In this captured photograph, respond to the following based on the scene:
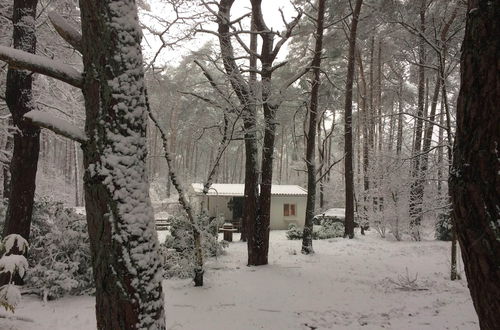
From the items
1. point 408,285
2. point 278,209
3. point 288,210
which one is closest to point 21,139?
point 408,285

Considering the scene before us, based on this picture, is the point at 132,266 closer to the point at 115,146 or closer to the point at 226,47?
the point at 115,146

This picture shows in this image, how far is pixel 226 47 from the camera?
1067cm

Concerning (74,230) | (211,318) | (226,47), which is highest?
(226,47)

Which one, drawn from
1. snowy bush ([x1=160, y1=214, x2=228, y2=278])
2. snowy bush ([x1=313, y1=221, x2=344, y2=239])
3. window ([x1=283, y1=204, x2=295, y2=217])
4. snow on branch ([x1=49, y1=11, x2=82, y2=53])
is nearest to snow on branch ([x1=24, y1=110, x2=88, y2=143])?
snow on branch ([x1=49, y1=11, x2=82, y2=53])

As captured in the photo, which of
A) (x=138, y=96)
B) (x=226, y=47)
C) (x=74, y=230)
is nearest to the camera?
(x=138, y=96)

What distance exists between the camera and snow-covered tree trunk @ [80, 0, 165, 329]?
9.38ft

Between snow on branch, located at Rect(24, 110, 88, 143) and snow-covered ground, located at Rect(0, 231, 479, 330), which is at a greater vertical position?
snow on branch, located at Rect(24, 110, 88, 143)

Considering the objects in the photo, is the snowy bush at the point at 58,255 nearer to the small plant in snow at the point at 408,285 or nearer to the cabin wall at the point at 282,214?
the small plant in snow at the point at 408,285

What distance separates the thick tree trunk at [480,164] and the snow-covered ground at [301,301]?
4859 mm

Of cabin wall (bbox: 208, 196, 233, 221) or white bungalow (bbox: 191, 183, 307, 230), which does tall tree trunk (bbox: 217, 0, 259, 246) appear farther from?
cabin wall (bbox: 208, 196, 233, 221)

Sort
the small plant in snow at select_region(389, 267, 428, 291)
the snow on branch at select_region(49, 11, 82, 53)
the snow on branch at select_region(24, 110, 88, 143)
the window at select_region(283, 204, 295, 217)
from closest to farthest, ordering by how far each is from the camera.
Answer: the snow on branch at select_region(24, 110, 88, 143)
the snow on branch at select_region(49, 11, 82, 53)
the small plant in snow at select_region(389, 267, 428, 291)
the window at select_region(283, 204, 295, 217)

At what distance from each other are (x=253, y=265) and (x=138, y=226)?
827 cm

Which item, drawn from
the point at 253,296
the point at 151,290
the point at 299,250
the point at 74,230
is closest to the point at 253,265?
the point at 253,296

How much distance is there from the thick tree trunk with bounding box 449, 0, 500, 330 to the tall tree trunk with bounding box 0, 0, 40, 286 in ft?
25.2
